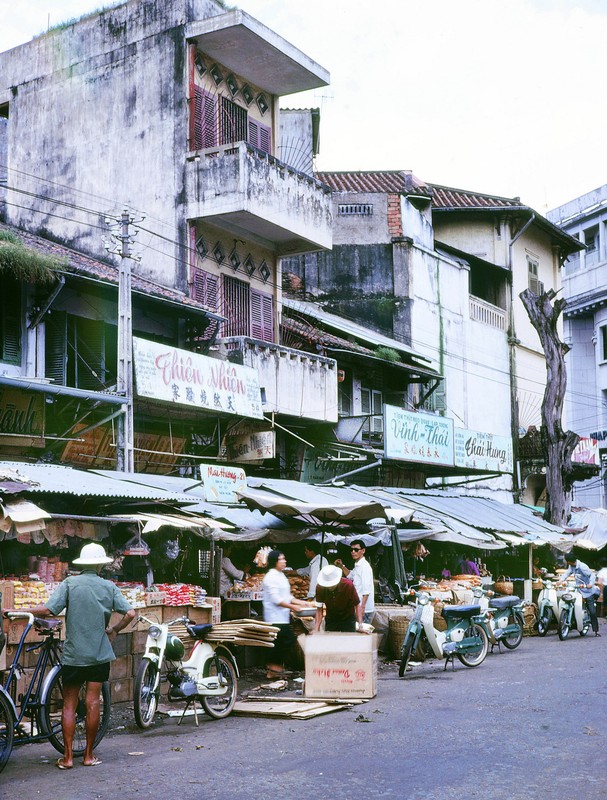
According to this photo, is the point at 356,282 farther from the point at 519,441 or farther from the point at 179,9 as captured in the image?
the point at 179,9

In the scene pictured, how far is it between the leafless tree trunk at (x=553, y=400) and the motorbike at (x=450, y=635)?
11934 millimetres

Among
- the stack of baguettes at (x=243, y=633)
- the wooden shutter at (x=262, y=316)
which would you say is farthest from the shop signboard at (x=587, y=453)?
the stack of baguettes at (x=243, y=633)

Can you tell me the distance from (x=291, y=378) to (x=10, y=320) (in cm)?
748

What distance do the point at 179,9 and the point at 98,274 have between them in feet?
26.4

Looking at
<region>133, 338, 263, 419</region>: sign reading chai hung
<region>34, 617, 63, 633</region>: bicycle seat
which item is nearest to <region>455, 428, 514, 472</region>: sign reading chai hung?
<region>133, 338, 263, 419</region>: sign reading chai hung

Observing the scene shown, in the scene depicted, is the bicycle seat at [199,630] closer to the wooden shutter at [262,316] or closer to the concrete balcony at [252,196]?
the concrete balcony at [252,196]

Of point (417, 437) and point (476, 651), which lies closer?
point (476, 651)

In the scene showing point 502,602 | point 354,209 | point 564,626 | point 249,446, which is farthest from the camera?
point 354,209

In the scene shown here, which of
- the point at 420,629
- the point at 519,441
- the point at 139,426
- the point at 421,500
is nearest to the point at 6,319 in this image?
the point at 139,426

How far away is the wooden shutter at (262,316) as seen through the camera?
2422 cm

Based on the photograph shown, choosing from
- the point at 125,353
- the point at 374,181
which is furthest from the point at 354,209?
the point at 125,353

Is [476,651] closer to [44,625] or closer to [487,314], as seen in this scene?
[44,625]

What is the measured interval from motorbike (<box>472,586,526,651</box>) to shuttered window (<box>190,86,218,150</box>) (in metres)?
11.5

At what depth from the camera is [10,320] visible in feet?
57.7
